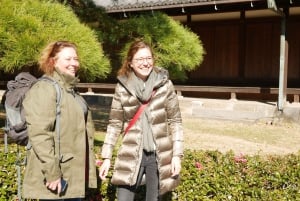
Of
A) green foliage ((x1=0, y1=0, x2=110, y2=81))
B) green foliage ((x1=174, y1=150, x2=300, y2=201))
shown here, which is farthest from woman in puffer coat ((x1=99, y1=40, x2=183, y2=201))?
green foliage ((x1=0, y1=0, x2=110, y2=81))

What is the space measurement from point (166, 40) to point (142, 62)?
212 cm

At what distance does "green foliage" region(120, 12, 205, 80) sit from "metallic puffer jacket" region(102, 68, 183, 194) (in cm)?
189

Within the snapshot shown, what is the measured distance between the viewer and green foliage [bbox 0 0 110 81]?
145 inches

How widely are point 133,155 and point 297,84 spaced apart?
9863 mm

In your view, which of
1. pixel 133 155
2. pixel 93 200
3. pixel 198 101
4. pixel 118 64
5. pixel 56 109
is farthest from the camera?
pixel 198 101

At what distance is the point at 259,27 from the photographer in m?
12.6

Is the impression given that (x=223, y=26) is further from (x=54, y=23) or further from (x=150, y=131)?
(x=150, y=131)

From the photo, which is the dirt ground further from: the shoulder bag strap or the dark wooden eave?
the shoulder bag strap

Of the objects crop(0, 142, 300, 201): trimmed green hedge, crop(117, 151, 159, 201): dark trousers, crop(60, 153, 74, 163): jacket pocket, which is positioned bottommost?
crop(0, 142, 300, 201): trimmed green hedge

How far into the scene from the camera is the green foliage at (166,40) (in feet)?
Result: 15.8

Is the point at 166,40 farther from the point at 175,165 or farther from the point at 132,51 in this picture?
the point at 175,165

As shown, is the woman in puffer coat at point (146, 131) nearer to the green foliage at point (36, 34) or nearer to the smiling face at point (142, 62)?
the smiling face at point (142, 62)

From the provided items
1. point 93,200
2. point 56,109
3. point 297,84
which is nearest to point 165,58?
point 93,200

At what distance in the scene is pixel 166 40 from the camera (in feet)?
15.8
